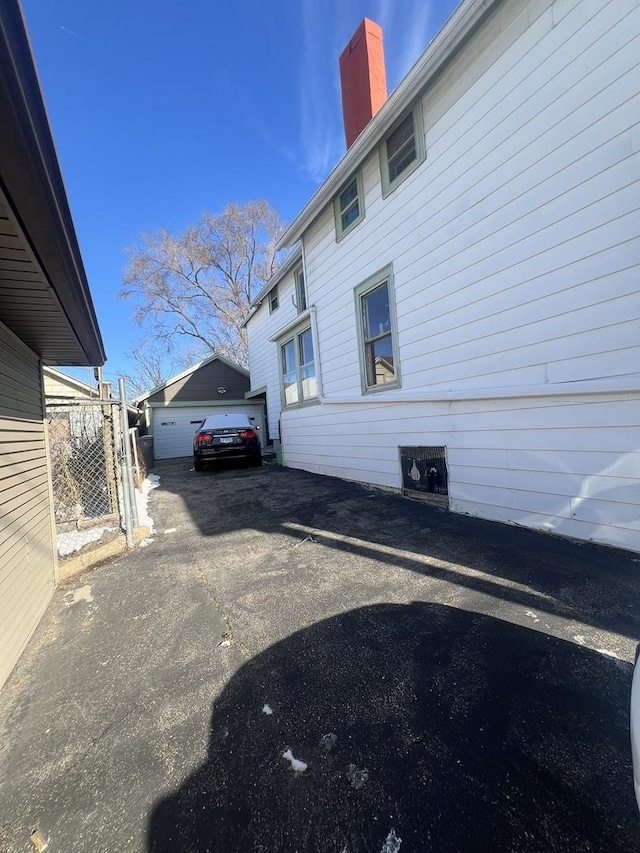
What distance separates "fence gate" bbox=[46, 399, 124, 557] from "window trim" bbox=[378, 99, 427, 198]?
498 centimetres

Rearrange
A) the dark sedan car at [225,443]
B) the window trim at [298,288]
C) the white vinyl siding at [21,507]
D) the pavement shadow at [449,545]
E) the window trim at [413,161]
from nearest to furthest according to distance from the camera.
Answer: the white vinyl siding at [21,507], the pavement shadow at [449,545], the window trim at [413,161], the window trim at [298,288], the dark sedan car at [225,443]

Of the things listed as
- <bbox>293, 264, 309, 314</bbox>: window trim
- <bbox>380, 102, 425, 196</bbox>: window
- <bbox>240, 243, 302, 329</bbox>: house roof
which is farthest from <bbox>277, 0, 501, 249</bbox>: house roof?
<bbox>293, 264, 309, 314</bbox>: window trim

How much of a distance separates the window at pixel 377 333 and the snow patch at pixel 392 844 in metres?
4.81

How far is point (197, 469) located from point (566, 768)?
930cm

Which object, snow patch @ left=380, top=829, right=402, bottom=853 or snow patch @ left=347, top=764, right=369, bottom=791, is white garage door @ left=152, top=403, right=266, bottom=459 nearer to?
snow patch @ left=347, top=764, right=369, bottom=791

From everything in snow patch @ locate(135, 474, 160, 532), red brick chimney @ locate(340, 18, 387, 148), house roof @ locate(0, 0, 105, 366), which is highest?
red brick chimney @ locate(340, 18, 387, 148)

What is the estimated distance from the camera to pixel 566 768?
134cm

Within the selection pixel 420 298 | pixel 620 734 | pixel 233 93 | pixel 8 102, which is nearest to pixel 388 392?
pixel 420 298

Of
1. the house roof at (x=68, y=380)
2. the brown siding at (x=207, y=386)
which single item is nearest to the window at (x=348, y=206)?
the brown siding at (x=207, y=386)

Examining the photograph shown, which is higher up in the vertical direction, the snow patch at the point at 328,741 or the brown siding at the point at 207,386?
the brown siding at the point at 207,386

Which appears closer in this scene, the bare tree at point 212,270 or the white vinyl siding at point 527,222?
the white vinyl siding at point 527,222

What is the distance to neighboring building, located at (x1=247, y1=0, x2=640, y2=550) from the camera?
3.02 metres

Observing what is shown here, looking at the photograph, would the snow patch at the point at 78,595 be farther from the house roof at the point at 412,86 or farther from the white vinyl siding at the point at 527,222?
the house roof at the point at 412,86

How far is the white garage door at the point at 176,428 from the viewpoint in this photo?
46.2ft
